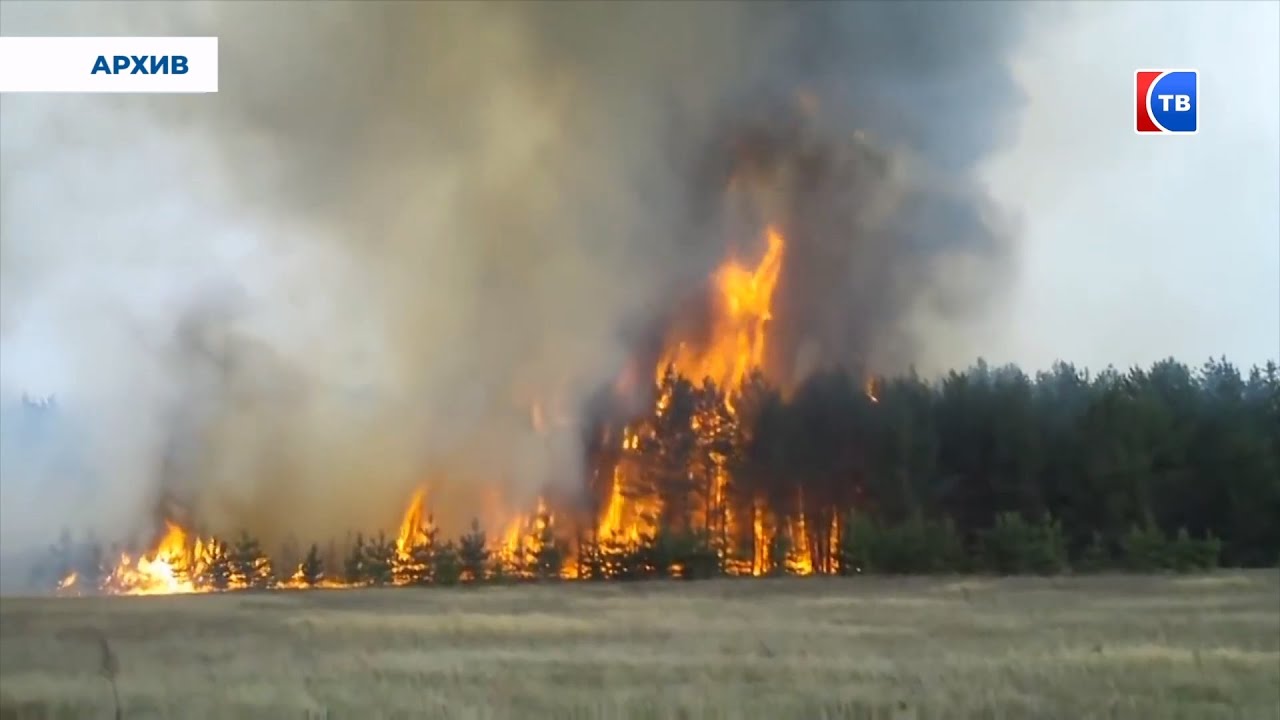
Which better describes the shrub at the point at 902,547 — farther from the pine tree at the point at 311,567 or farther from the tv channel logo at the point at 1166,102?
the pine tree at the point at 311,567

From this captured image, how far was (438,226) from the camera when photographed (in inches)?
128

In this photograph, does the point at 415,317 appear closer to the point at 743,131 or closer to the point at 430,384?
the point at 430,384

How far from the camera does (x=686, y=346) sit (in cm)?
321

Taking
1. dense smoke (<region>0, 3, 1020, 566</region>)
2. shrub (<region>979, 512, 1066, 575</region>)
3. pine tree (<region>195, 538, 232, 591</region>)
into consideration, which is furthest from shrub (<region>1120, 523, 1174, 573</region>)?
pine tree (<region>195, 538, 232, 591</region>)

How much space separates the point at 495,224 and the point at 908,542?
1546 millimetres

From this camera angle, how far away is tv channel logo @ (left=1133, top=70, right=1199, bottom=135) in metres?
3.26

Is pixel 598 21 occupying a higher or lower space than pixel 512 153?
higher

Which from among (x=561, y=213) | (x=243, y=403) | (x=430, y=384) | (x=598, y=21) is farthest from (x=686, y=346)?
(x=243, y=403)

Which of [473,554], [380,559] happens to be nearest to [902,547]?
[473,554]

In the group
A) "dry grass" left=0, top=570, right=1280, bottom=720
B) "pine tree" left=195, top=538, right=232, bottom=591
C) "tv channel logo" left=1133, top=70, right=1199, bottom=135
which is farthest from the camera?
"tv channel logo" left=1133, top=70, right=1199, bottom=135

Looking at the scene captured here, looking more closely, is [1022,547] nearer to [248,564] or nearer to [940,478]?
[940,478]

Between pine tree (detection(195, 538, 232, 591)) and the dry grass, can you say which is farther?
pine tree (detection(195, 538, 232, 591))

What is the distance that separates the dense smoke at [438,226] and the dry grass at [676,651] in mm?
284

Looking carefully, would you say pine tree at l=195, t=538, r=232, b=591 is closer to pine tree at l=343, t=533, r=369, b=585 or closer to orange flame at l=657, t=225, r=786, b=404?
pine tree at l=343, t=533, r=369, b=585
